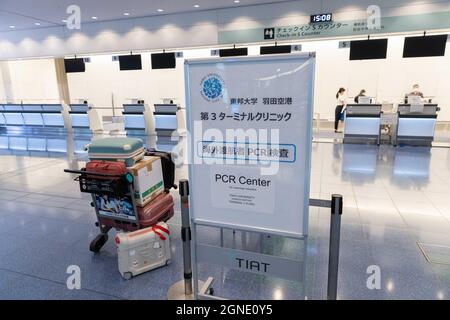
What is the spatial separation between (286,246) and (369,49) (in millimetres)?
7182

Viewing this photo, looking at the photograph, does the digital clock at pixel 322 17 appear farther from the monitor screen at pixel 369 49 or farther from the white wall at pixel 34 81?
the white wall at pixel 34 81

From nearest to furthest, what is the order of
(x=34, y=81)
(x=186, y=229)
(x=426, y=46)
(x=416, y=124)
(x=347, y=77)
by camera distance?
(x=186, y=229) → (x=416, y=124) → (x=426, y=46) → (x=347, y=77) → (x=34, y=81)

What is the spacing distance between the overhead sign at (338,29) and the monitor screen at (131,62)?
3.04m

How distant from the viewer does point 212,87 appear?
5.25 feet

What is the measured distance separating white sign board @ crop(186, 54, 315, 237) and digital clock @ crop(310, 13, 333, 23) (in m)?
7.28

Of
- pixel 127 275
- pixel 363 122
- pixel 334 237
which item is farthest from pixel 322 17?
pixel 127 275

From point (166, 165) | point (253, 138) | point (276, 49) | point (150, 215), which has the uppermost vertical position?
point (276, 49)

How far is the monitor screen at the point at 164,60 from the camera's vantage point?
31.6 ft

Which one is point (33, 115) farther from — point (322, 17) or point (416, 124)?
point (416, 124)

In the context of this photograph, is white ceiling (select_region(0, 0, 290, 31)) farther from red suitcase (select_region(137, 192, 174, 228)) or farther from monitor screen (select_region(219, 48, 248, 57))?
red suitcase (select_region(137, 192, 174, 228))

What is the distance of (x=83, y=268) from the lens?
2428mm

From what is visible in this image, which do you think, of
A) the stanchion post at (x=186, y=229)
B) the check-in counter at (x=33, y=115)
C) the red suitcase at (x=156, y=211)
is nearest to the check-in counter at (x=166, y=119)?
the check-in counter at (x=33, y=115)

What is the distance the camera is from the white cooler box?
227cm

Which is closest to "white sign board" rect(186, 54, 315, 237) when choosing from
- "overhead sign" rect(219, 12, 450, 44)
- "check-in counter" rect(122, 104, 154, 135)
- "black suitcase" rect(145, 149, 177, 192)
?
"black suitcase" rect(145, 149, 177, 192)
